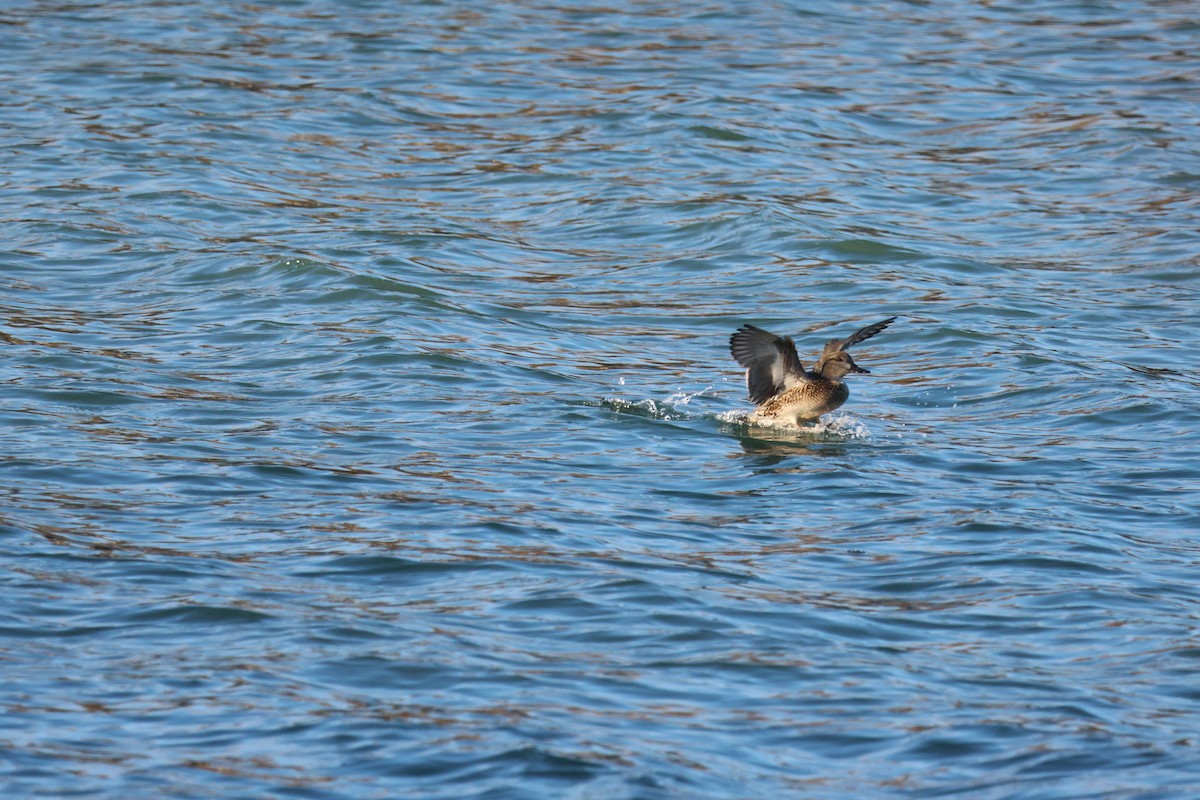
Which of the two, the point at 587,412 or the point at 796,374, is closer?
the point at 796,374

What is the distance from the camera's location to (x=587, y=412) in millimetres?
11258

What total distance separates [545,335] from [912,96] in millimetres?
9149

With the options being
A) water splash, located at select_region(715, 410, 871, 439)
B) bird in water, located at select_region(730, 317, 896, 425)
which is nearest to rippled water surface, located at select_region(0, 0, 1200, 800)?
water splash, located at select_region(715, 410, 871, 439)

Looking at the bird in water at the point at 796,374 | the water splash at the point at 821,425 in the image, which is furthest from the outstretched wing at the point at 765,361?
the water splash at the point at 821,425

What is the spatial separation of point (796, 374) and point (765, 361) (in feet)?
0.74

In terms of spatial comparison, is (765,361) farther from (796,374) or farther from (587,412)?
(587,412)

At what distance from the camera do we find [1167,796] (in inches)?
237

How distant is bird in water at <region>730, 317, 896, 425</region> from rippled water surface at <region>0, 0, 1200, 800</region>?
0.82 feet

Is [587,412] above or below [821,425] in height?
above

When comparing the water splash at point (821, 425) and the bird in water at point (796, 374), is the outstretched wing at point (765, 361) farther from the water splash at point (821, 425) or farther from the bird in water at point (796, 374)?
the water splash at point (821, 425)

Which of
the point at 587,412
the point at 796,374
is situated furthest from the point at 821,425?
the point at 587,412

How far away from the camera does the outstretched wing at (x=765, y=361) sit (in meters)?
10.7

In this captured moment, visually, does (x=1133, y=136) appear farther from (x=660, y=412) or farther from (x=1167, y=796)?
(x=1167, y=796)

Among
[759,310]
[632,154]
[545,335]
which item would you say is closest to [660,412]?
[545,335]
